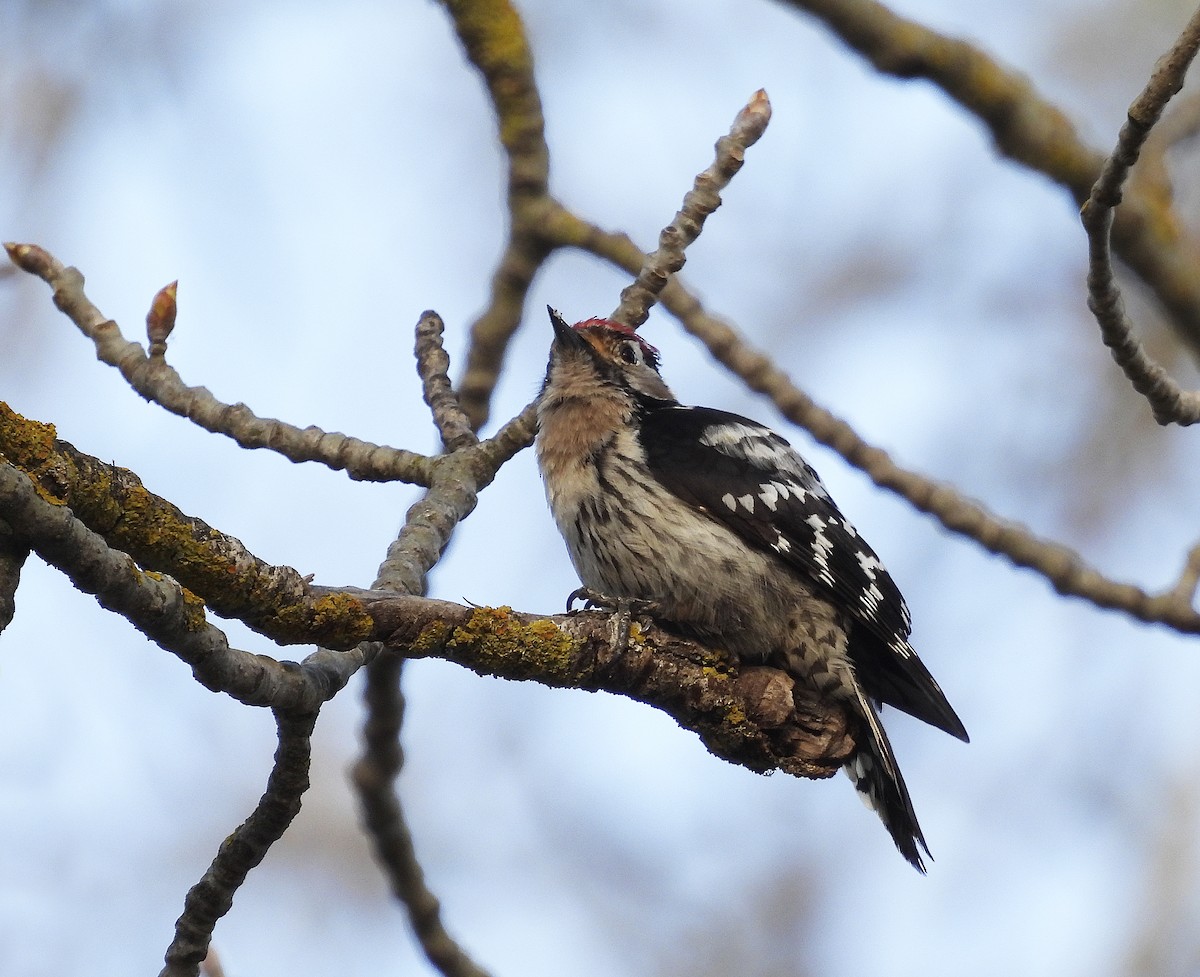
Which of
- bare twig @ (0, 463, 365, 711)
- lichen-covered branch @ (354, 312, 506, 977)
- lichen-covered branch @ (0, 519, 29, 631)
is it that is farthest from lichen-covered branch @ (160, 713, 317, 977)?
lichen-covered branch @ (354, 312, 506, 977)

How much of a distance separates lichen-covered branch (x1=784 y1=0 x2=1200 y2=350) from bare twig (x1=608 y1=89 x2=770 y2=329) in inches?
14.8

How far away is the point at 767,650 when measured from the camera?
4.24m

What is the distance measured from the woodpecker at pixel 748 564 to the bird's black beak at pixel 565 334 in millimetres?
553

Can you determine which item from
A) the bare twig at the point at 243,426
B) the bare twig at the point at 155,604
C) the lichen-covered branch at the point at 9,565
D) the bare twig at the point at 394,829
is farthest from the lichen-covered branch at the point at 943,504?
the lichen-covered branch at the point at 9,565

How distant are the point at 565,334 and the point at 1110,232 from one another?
7.28ft

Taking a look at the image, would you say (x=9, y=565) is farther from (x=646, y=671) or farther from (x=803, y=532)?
(x=803, y=532)

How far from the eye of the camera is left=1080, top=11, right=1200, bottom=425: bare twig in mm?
2830

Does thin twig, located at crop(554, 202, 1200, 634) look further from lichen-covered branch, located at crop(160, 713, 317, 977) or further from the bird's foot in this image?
lichen-covered branch, located at crop(160, 713, 317, 977)

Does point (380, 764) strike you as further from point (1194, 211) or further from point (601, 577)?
point (1194, 211)

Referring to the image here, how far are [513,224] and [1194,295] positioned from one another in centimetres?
220

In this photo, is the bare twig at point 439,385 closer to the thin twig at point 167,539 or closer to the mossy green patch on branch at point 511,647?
the mossy green patch on branch at point 511,647

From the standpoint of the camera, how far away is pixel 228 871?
2.82 metres

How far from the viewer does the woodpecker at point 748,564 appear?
423cm

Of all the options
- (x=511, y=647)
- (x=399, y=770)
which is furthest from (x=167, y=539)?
(x=399, y=770)
